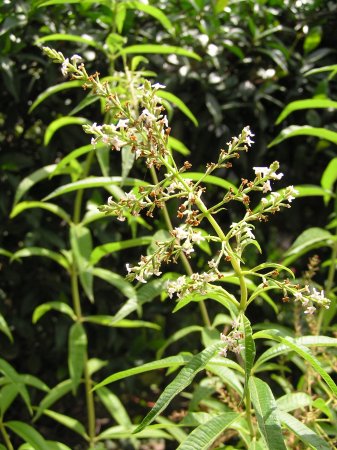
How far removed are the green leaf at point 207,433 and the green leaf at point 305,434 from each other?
0.10m

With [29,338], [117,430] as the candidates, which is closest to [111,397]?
[117,430]

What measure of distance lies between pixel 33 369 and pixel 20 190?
1052 mm

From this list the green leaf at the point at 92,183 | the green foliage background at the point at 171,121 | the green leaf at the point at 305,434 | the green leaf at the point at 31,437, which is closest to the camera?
the green leaf at the point at 305,434

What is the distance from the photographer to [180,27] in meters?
2.77

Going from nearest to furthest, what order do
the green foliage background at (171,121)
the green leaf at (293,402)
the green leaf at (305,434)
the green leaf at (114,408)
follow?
1. the green leaf at (305,434)
2. the green leaf at (293,402)
3. the green leaf at (114,408)
4. the green foliage background at (171,121)

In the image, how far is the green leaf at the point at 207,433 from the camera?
1155 millimetres

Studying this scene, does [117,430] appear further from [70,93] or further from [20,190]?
[70,93]

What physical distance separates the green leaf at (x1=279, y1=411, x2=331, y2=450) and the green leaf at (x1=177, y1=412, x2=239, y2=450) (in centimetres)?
10

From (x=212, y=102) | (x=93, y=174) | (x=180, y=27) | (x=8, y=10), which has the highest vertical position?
(x=8, y=10)

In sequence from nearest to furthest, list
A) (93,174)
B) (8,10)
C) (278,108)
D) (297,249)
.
Answer: 1. (297,249)
2. (8,10)
3. (93,174)
4. (278,108)

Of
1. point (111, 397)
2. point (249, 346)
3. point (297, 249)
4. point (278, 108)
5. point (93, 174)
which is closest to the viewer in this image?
point (249, 346)

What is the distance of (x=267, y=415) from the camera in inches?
45.3

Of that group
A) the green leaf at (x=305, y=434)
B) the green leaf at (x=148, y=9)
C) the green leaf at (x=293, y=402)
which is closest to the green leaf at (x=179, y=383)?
the green leaf at (x=305, y=434)

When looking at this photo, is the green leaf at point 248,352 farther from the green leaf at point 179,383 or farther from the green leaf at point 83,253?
the green leaf at point 83,253
